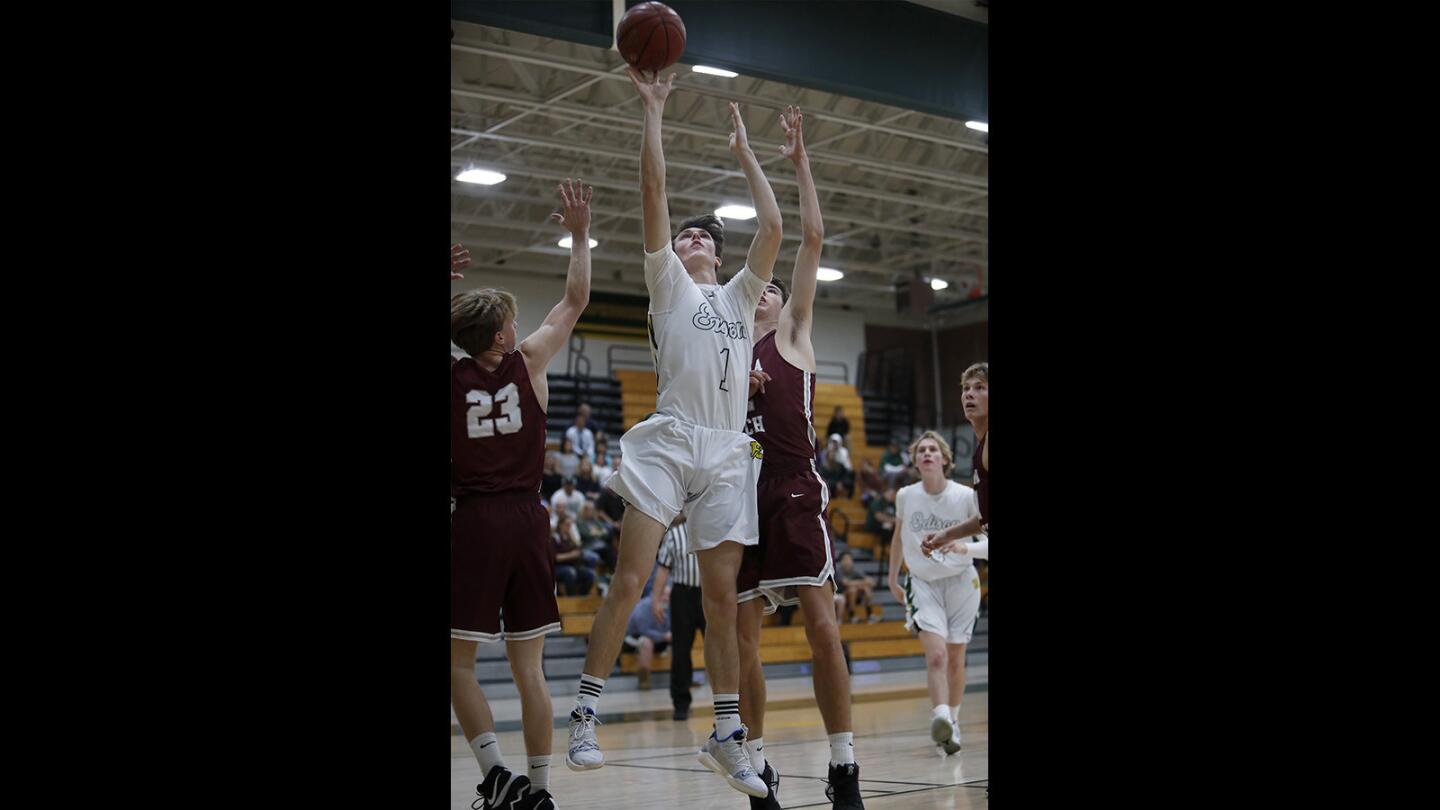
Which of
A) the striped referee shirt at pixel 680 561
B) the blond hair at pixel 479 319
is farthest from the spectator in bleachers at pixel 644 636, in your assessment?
the blond hair at pixel 479 319

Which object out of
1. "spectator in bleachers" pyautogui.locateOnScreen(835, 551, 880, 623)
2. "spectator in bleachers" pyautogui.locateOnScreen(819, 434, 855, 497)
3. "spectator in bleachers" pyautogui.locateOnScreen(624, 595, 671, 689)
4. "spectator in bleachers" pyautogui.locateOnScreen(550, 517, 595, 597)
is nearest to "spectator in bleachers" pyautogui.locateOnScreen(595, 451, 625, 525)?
"spectator in bleachers" pyautogui.locateOnScreen(550, 517, 595, 597)

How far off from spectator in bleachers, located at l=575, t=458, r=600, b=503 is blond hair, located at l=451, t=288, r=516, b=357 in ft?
42.0

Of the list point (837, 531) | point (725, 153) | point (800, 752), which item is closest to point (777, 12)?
point (800, 752)

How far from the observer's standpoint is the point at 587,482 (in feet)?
58.5

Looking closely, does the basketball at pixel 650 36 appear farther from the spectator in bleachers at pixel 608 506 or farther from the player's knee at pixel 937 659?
the spectator in bleachers at pixel 608 506

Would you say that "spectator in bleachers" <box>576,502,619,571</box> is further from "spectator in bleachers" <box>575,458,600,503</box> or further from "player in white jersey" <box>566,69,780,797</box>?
"player in white jersey" <box>566,69,780,797</box>

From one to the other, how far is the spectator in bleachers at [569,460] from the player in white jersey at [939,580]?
31.6 feet

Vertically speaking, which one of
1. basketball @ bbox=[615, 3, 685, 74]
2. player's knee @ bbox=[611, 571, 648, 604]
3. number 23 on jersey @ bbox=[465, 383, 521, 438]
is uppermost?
basketball @ bbox=[615, 3, 685, 74]

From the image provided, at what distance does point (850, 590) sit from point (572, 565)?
3980 millimetres

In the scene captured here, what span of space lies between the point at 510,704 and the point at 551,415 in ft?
35.4

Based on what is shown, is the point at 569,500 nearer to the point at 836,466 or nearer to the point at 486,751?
the point at 836,466

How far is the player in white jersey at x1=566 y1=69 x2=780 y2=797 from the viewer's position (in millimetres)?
4852

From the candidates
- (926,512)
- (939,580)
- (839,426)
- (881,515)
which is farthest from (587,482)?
(939,580)
